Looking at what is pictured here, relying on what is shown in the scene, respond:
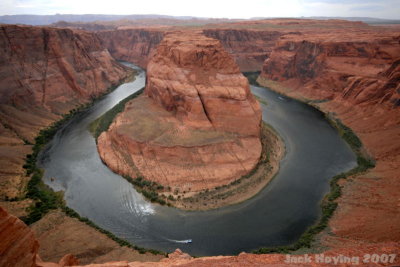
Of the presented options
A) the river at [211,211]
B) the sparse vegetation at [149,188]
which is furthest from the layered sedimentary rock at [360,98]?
the sparse vegetation at [149,188]

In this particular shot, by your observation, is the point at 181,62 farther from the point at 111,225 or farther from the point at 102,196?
the point at 111,225

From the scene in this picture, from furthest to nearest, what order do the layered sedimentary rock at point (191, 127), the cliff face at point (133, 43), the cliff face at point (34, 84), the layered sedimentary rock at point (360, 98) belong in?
the cliff face at point (133, 43) → the cliff face at point (34, 84) → the layered sedimentary rock at point (191, 127) → the layered sedimentary rock at point (360, 98)

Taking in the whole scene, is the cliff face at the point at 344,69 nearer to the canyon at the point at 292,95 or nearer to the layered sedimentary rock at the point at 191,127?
the canyon at the point at 292,95

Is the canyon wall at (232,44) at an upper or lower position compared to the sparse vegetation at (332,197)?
upper

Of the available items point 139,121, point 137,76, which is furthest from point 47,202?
point 137,76

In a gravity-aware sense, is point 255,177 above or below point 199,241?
above

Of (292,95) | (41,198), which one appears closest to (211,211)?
(41,198)
